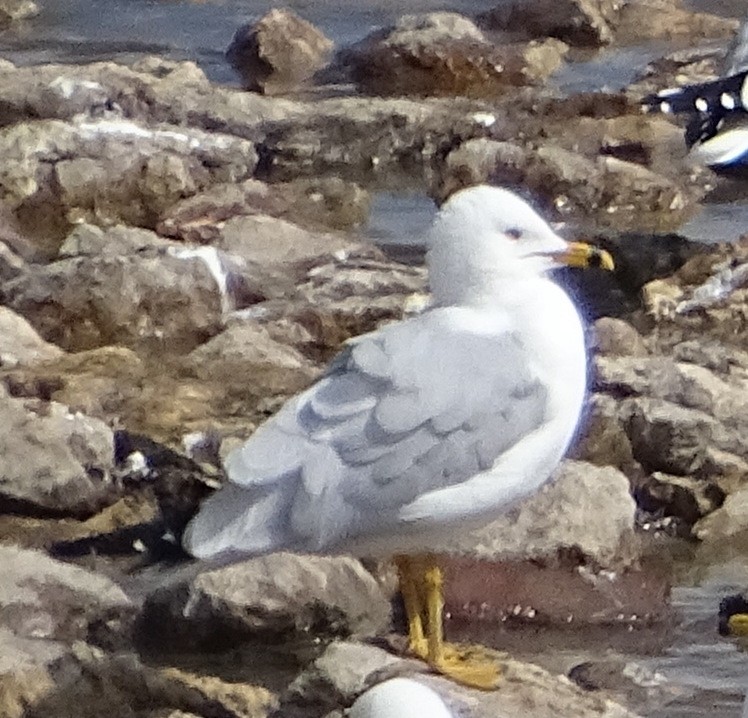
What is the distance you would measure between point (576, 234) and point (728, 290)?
4.03ft

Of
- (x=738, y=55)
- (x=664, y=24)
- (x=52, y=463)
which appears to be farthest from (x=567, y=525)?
(x=664, y=24)

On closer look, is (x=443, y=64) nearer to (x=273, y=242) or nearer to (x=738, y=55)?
(x=738, y=55)

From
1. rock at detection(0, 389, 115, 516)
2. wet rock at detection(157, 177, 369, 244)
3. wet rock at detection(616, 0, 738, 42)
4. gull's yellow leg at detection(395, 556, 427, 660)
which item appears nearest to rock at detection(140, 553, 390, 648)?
gull's yellow leg at detection(395, 556, 427, 660)

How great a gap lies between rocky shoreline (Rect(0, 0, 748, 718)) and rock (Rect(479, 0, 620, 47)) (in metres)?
0.02

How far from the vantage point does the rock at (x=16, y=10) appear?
14.3 m

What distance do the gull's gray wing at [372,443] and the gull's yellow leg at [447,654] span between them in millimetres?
406

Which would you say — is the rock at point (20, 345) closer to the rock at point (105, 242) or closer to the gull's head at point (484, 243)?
the rock at point (105, 242)

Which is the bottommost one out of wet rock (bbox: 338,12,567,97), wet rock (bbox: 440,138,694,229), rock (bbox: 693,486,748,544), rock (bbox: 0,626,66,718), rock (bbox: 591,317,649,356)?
wet rock (bbox: 338,12,567,97)

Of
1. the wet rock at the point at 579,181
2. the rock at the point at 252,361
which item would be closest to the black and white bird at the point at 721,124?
the wet rock at the point at 579,181

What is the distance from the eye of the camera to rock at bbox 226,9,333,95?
12.8 metres

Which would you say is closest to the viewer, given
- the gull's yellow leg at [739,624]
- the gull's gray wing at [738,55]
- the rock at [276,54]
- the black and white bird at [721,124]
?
the gull's yellow leg at [739,624]

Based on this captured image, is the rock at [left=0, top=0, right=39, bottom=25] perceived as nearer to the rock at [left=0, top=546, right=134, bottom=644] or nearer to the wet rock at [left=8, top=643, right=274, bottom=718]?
the rock at [left=0, top=546, right=134, bottom=644]

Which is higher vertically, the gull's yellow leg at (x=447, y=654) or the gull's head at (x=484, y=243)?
the gull's head at (x=484, y=243)

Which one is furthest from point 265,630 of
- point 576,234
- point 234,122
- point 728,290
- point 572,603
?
point 234,122
